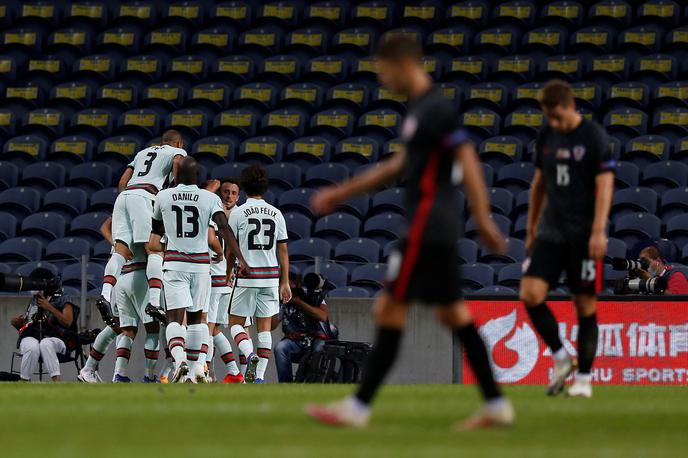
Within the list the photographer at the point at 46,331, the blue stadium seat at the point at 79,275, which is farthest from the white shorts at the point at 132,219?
the blue stadium seat at the point at 79,275

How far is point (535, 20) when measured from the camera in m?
23.4

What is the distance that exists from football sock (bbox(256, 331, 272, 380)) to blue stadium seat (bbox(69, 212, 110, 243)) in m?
5.77

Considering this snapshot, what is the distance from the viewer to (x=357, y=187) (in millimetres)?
5855

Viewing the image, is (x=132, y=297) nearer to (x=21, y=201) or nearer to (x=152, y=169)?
(x=152, y=169)

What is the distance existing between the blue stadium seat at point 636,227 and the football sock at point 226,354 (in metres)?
6.08

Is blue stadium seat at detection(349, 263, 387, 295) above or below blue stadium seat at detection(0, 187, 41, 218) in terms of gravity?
below

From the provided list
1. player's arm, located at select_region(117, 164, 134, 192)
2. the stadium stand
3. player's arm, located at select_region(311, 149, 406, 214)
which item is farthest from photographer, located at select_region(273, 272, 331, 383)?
player's arm, located at select_region(311, 149, 406, 214)

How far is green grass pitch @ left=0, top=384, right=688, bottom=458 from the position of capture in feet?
16.9

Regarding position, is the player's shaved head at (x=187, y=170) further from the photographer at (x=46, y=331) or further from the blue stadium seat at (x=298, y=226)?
the blue stadium seat at (x=298, y=226)

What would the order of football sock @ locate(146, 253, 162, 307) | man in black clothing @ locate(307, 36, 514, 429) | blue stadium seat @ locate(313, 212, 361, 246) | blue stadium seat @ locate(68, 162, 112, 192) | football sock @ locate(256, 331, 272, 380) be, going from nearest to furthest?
man in black clothing @ locate(307, 36, 514, 429)
football sock @ locate(146, 253, 162, 307)
football sock @ locate(256, 331, 272, 380)
blue stadium seat @ locate(313, 212, 361, 246)
blue stadium seat @ locate(68, 162, 112, 192)

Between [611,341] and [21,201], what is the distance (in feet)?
33.0

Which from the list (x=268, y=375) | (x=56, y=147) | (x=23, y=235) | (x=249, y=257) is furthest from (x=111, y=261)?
(x=56, y=147)

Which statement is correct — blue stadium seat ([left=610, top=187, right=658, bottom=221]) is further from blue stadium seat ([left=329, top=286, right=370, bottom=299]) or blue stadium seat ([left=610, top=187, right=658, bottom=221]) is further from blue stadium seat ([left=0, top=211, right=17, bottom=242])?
blue stadium seat ([left=0, top=211, right=17, bottom=242])

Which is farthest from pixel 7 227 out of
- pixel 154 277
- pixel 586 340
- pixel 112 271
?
pixel 586 340
